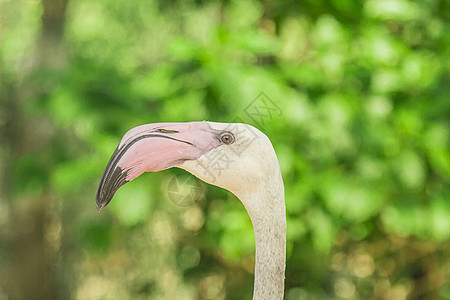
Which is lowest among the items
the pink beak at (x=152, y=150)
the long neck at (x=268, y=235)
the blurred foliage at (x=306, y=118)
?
the long neck at (x=268, y=235)

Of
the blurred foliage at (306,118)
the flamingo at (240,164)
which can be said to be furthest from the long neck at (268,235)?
the blurred foliage at (306,118)

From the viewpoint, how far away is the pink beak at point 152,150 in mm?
937

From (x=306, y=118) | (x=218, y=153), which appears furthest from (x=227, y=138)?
(x=306, y=118)

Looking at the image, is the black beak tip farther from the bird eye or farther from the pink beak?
the bird eye

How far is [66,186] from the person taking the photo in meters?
2.33

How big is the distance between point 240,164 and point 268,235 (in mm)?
137

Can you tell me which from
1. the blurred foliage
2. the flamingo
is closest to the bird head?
the flamingo

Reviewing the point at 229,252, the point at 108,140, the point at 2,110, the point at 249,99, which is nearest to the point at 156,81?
the point at 108,140

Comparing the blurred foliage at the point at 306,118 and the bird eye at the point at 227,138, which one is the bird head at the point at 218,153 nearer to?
the bird eye at the point at 227,138

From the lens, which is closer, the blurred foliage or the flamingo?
the flamingo

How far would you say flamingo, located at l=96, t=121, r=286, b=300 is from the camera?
0.98 metres

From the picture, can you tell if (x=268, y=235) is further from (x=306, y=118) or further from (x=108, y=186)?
(x=306, y=118)

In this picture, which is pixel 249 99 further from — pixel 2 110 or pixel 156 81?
pixel 2 110

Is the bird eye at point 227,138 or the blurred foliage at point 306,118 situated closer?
the bird eye at point 227,138
